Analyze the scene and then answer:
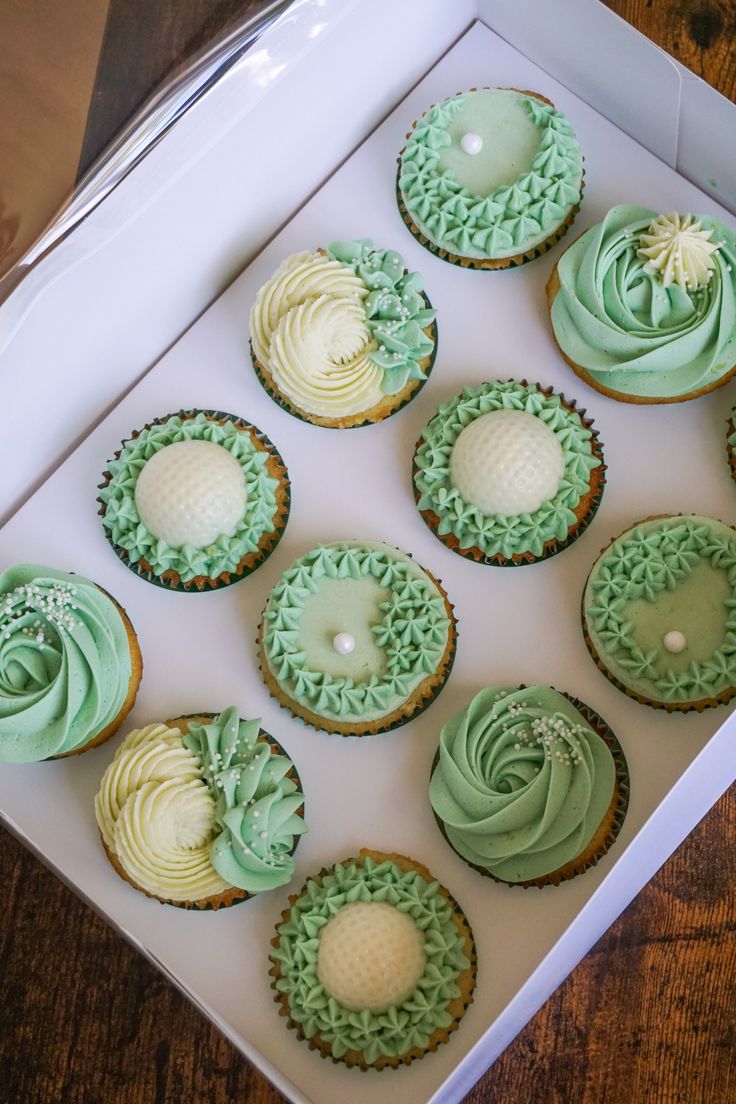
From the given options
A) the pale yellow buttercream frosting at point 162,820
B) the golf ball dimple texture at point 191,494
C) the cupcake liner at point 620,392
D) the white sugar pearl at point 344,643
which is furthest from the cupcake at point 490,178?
the pale yellow buttercream frosting at point 162,820

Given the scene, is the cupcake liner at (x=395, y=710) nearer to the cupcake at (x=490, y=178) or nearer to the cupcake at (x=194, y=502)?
the cupcake at (x=194, y=502)

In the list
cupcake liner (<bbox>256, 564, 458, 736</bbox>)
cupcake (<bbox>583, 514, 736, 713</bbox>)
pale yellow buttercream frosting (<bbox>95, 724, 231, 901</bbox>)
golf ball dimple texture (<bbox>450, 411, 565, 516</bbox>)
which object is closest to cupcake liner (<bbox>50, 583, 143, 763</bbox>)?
pale yellow buttercream frosting (<bbox>95, 724, 231, 901</bbox>)

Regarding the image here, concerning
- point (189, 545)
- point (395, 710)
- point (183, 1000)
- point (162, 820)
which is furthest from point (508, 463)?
point (183, 1000)

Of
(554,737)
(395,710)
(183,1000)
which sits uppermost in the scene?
Answer: (554,737)

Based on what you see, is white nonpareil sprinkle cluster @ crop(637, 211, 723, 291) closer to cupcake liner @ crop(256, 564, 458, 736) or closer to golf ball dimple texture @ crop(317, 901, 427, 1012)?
cupcake liner @ crop(256, 564, 458, 736)

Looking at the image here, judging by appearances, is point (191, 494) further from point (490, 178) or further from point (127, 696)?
point (490, 178)

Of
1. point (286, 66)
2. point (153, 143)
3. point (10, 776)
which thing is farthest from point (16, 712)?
point (286, 66)
